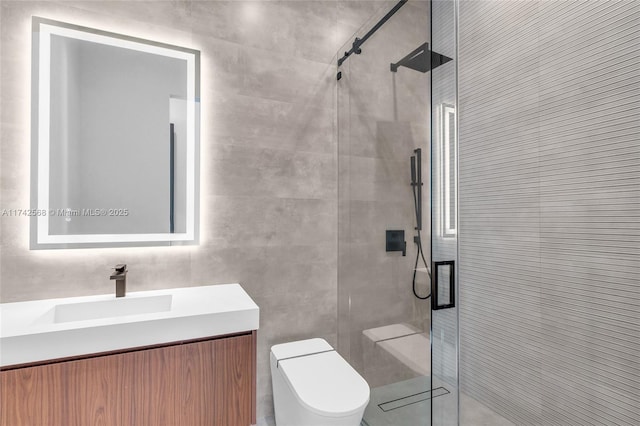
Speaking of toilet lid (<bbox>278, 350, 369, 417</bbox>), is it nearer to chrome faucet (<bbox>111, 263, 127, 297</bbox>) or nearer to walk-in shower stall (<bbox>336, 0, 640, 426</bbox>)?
walk-in shower stall (<bbox>336, 0, 640, 426</bbox>)

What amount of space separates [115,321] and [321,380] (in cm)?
81

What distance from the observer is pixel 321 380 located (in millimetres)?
1334

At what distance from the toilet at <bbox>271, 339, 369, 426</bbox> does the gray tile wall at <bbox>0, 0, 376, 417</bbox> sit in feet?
0.62

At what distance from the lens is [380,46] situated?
1565mm

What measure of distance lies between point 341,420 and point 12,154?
65.8 inches

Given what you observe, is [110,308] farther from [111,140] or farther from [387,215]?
[387,215]

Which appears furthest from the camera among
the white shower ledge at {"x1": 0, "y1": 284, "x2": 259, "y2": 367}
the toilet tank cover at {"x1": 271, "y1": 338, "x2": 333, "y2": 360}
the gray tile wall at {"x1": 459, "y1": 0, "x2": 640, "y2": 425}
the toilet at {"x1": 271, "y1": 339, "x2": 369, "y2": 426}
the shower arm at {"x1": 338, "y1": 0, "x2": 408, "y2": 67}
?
the toilet tank cover at {"x1": 271, "y1": 338, "x2": 333, "y2": 360}

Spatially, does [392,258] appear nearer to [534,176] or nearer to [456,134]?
[456,134]

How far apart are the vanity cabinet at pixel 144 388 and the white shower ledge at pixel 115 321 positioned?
41 mm

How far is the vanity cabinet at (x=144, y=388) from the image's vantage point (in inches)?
38.1

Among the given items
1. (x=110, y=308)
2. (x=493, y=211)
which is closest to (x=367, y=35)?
(x=493, y=211)

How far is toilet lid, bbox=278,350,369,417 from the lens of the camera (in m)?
1.15

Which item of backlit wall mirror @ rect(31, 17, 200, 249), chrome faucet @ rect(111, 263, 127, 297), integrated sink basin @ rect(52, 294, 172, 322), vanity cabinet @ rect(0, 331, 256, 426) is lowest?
vanity cabinet @ rect(0, 331, 256, 426)

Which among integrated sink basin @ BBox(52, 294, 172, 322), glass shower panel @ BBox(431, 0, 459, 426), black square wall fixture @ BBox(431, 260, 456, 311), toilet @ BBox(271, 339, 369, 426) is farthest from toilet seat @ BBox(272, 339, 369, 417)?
integrated sink basin @ BBox(52, 294, 172, 322)
